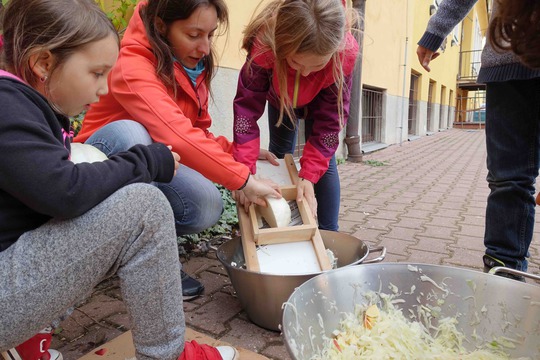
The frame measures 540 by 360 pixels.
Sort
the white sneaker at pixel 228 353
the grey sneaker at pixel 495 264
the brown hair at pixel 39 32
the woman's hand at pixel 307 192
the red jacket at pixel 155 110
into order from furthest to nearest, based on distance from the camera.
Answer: the woman's hand at pixel 307 192, the grey sneaker at pixel 495 264, the red jacket at pixel 155 110, the white sneaker at pixel 228 353, the brown hair at pixel 39 32

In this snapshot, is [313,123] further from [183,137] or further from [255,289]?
[255,289]

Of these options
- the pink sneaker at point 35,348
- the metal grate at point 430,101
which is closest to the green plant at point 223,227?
the pink sneaker at point 35,348

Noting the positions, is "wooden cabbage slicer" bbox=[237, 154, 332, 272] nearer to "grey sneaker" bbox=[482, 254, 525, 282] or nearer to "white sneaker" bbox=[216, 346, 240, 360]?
"white sneaker" bbox=[216, 346, 240, 360]

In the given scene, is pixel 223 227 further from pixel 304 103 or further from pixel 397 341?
pixel 397 341

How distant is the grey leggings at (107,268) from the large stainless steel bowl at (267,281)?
1.24 ft

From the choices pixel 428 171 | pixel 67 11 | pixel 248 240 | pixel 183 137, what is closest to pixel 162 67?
pixel 183 137

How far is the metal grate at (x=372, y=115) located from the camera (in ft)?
29.5

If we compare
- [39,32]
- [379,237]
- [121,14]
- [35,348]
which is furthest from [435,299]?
[121,14]

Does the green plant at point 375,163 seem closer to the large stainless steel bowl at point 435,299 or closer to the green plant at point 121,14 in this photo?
the green plant at point 121,14

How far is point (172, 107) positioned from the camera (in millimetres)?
1698

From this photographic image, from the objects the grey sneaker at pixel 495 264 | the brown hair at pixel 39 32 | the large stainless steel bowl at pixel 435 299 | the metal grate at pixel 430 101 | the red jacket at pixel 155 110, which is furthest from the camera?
the metal grate at pixel 430 101

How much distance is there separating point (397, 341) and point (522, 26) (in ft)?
3.12

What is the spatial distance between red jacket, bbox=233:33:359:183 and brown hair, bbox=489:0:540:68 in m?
0.99

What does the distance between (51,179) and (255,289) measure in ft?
2.79
